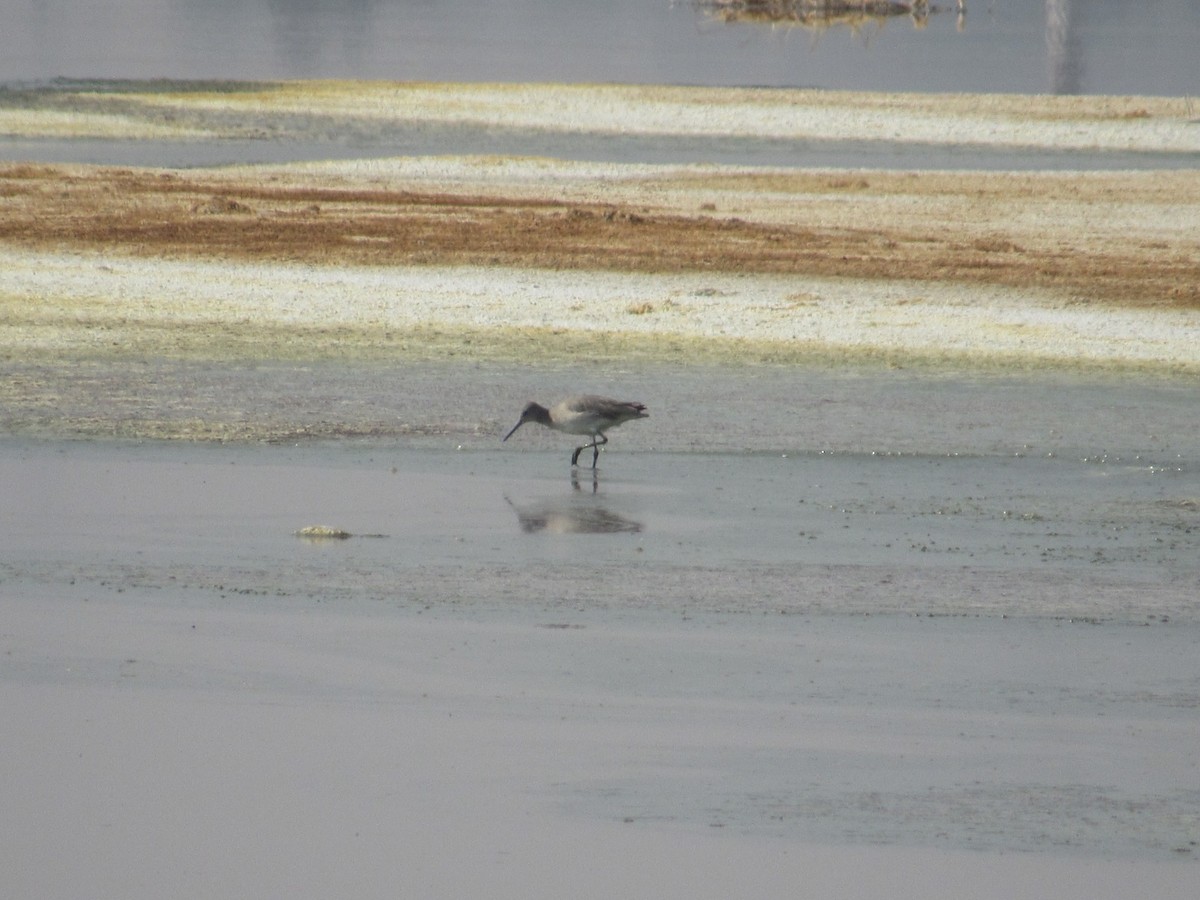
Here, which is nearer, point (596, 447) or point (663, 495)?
point (663, 495)

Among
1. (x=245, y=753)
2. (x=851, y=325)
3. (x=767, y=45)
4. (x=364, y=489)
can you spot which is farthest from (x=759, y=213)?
(x=767, y=45)

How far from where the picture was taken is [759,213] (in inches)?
913

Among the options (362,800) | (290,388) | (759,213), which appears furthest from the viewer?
(759,213)

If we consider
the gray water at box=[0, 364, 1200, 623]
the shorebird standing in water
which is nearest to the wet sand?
the gray water at box=[0, 364, 1200, 623]

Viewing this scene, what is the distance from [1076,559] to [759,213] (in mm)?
14002

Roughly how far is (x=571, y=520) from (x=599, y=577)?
1.07 meters

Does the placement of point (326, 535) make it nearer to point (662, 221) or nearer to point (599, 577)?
point (599, 577)

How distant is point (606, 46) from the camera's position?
61.5 m

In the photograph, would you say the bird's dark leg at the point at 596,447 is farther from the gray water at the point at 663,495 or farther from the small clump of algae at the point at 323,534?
the small clump of algae at the point at 323,534

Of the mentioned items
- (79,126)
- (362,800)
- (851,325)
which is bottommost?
(362,800)

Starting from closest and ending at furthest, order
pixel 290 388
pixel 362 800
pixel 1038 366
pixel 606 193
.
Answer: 1. pixel 362 800
2. pixel 290 388
3. pixel 1038 366
4. pixel 606 193

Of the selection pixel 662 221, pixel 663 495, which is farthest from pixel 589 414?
pixel 662 221

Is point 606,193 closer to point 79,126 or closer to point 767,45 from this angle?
point 79,126

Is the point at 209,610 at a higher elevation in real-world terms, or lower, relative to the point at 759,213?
lower
